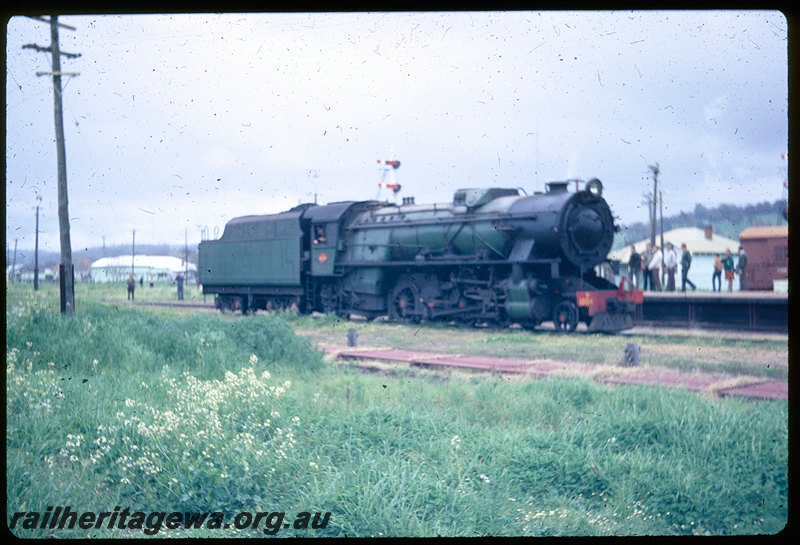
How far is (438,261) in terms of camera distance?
16.0 m

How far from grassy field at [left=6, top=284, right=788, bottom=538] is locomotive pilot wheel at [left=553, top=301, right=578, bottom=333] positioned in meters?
6.67

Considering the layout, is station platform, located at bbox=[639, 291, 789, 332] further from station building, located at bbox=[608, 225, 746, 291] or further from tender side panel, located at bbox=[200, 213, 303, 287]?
tender side panel, located at bbox=[200, 213, 303, 287]

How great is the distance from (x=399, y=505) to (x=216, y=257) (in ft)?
47.6

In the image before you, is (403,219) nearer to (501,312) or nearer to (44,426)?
(501,312)

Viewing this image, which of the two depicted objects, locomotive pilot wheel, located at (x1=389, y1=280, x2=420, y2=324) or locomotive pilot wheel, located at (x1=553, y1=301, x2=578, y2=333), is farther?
locomotive pilot wheel, located at (x1=389, y1=280, x2=420, y2=324)

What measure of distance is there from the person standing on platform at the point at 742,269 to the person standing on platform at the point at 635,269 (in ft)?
6.95

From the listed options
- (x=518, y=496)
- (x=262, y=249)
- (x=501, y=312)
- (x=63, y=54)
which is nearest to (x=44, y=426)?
(x=63, y=54)

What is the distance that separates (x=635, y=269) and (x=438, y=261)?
4749mm

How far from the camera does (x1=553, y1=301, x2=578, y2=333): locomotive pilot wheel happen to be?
14.2m

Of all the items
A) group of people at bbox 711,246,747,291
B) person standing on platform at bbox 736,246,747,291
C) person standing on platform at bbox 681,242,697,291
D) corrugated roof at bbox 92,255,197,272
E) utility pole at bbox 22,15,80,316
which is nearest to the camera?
utility pole at bbox 22,15,80,316

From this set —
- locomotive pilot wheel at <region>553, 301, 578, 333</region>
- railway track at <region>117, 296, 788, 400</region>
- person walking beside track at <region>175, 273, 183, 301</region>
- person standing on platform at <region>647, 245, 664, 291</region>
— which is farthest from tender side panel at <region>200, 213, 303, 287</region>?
person standing on platform at <region>647, 245, 664, 291</region>

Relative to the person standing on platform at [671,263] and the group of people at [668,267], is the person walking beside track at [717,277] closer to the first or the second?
the group of people at [668,267]

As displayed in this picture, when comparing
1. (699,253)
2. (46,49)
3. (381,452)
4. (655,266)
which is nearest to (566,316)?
(655,266)

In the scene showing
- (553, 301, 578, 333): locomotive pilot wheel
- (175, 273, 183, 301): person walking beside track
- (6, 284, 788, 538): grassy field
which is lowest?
(6, 284, 788, 538): grassy field
